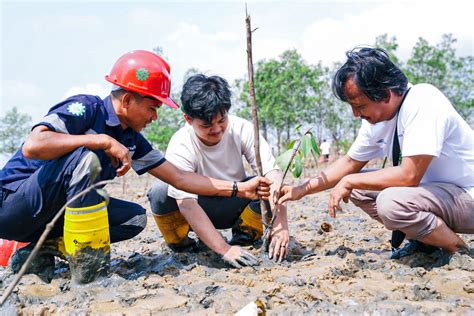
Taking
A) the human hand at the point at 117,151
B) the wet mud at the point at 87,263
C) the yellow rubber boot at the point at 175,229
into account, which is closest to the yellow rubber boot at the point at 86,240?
the wet mud at the point at 87,263

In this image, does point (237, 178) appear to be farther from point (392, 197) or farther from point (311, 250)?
point (392, 197)

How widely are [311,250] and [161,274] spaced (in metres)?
1.05

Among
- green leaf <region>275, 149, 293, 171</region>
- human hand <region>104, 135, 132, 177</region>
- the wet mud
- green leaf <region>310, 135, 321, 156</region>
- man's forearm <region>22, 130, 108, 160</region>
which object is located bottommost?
the wet mud

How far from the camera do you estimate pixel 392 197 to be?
2238 mm

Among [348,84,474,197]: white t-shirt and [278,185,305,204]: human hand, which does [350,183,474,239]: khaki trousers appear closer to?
[348,84,474,197]: white t-shirt

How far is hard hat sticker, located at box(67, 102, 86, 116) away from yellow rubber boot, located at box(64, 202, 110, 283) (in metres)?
0.45

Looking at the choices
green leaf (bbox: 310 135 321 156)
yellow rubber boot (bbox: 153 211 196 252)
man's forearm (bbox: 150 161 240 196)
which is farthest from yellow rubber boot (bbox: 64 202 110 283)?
green leaf (bbox: 310 135 321 156)

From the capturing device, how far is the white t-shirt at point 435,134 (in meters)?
2.12

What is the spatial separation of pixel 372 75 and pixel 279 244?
109 cm

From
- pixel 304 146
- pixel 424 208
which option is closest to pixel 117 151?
pixel 304 146

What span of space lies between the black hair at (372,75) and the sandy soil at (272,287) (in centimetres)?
89

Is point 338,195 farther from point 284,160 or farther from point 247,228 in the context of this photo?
point 247,228

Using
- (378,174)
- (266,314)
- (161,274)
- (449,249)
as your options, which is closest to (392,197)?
(378,174)

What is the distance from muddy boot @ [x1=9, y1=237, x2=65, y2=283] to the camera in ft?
7.90
